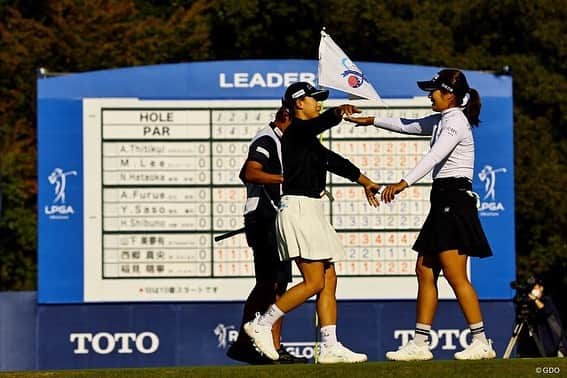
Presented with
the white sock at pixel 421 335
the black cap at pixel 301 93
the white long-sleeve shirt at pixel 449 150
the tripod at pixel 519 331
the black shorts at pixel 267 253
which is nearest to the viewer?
the white long-sleeve shirt at pixel 449 150

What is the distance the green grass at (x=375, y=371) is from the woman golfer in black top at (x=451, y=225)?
0.80m

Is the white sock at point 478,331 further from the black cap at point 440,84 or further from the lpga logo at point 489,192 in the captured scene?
the lpga logo at point 489,192

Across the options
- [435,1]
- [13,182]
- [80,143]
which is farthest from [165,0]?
[80,143]

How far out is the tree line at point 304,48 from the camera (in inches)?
966

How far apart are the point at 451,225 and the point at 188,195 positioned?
612cm

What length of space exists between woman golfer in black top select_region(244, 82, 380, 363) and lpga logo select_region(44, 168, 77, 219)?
585 centimetres

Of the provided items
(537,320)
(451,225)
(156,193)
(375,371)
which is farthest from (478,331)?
(156,193)

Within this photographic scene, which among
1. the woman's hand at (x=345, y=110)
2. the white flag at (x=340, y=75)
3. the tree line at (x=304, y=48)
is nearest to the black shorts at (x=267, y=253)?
the white flag at (x=340, y=75)

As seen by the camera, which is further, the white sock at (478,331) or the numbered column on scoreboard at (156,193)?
the numbered column on scoreboard at (156,193)

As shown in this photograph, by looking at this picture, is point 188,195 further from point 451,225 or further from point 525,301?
point 451,225

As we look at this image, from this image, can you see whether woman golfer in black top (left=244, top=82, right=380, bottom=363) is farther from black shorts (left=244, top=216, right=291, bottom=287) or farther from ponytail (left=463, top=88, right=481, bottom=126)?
black shorts (left=244, top=216, right=291, bottom=287)

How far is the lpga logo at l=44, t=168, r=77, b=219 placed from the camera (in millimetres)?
16891

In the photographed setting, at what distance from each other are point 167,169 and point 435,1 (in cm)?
1353

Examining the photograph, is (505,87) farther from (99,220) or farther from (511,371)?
(511,371)
